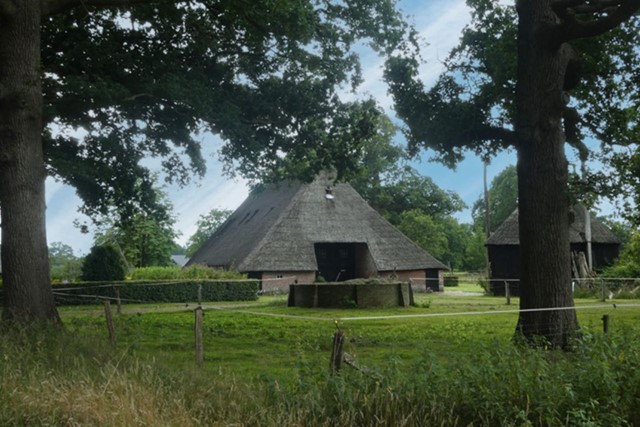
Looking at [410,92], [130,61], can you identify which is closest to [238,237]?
[130,61]

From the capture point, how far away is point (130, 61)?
22172 millimetres

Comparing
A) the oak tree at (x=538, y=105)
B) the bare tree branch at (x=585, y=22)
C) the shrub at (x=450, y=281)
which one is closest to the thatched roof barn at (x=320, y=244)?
the shrub at (x=450, y=281)

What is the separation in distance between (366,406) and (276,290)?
117ft

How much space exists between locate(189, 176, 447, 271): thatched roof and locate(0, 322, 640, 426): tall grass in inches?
1334

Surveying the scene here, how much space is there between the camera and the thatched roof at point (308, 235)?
4244cm

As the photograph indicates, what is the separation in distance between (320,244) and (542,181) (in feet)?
112

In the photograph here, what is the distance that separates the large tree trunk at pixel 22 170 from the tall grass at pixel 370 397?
5.85 metres

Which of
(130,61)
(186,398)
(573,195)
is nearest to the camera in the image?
(186,398)

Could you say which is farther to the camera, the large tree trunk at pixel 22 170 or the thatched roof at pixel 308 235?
the thatched roof at pixel 308 235

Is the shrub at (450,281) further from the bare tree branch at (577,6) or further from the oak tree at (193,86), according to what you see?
the bare tree branch at (577,6)

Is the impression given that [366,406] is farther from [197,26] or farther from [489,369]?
[197,26]

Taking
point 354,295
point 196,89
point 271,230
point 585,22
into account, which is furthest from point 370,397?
point 271,230

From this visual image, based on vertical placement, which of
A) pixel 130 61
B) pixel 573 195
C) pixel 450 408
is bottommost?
pixel 450 408

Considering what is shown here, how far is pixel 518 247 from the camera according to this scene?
42719 mm
